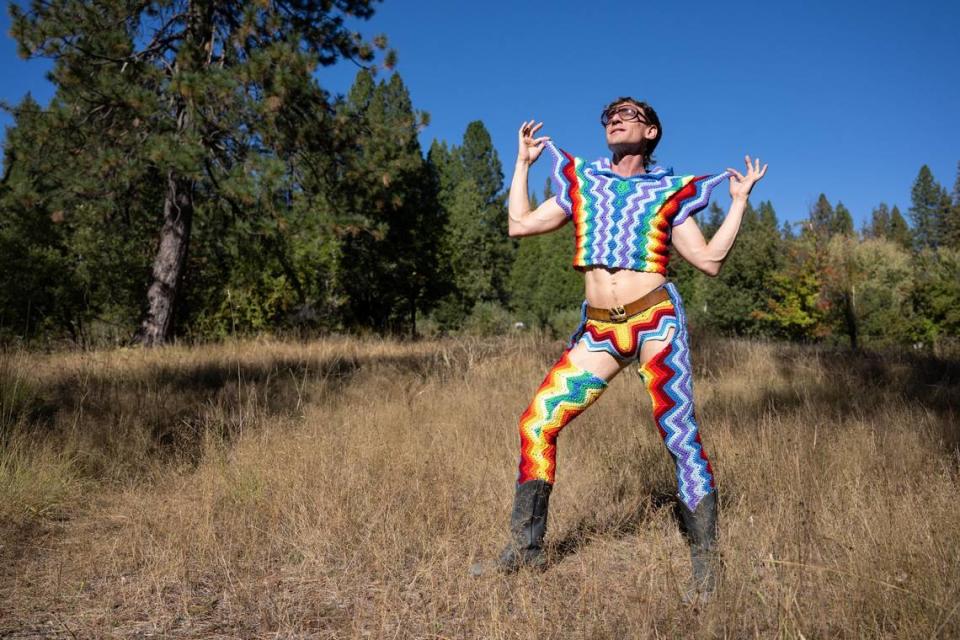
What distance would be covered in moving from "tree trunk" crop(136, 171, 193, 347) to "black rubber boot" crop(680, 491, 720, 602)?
9.81m

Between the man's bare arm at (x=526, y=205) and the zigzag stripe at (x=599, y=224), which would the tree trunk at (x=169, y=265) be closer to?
the man's bare arm at (x=526, y=205)

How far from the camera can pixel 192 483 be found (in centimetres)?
399

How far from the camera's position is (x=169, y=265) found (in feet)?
35.3

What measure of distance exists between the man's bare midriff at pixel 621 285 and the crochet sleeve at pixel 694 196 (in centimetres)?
27

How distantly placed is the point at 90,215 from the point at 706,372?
8919 mm

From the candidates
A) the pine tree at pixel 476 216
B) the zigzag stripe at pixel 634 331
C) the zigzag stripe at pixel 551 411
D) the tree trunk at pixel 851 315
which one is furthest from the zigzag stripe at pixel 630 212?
the tree trunk at pixel 851 315

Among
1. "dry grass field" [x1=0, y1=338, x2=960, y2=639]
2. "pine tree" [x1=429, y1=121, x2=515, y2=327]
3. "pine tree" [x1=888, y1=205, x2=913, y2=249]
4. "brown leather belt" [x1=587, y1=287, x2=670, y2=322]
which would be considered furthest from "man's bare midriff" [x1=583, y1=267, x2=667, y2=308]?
"pine tree" [x1=888, y1=205, x2=913, y2=249]

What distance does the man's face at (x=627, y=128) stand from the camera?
2783mm

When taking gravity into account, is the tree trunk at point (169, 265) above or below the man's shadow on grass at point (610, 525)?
above

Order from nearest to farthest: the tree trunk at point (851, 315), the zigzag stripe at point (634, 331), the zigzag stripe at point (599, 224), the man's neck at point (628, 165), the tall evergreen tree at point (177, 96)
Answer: the zigzag stripe at point (634, 331) < the zigzag stripe at point (599, 224) < the man's neck at point (628, 165) < the tall evergreen tree at point (177, 96) < the tree trunk at point (851, 315)

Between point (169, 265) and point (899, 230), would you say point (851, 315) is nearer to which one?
point (169, 265)

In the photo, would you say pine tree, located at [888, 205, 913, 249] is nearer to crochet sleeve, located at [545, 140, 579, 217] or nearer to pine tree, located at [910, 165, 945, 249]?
pine tree, located at [910, 165, 945, 249]

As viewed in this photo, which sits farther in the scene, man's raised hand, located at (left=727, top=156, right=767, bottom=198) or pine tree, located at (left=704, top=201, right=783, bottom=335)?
pine tree, located at (left=704, top=201, right=783, bottom=335)

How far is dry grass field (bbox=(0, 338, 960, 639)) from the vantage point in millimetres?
2375
